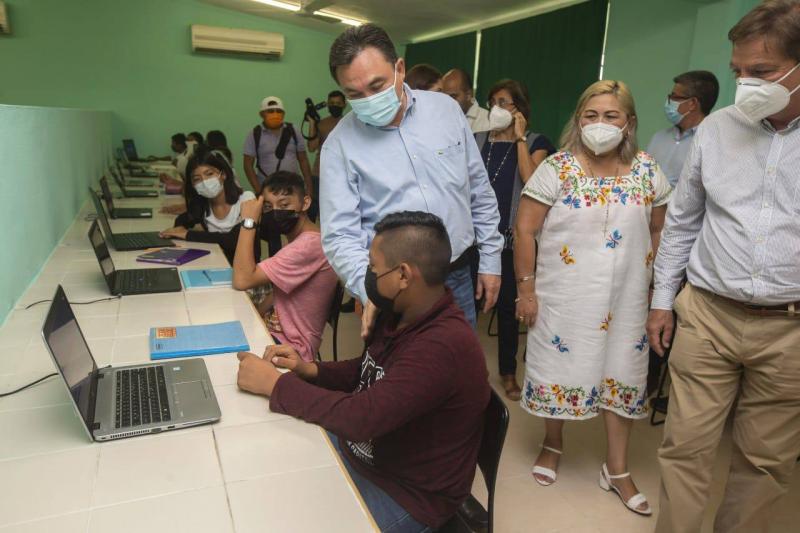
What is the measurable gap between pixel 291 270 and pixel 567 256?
0.91m

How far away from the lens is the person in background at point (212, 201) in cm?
267

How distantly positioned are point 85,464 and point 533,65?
549 cm

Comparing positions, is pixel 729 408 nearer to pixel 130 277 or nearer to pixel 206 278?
pixel 206 278

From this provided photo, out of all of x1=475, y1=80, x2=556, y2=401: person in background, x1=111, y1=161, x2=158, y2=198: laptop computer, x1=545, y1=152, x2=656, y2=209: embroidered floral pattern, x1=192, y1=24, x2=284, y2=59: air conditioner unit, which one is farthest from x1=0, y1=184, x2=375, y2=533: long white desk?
x1=192, y1=24, x2=284, y2=59: air conditioner unit

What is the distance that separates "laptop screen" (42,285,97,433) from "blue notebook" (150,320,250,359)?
204 mm

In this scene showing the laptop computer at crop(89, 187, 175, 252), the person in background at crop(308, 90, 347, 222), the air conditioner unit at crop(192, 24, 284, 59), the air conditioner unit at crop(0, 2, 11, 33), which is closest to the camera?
the laptop computer at crop(89, 187, 175, 252)

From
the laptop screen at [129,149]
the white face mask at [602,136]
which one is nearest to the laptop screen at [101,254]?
the white face mask at [602,136]

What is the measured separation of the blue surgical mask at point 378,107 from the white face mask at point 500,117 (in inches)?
46.3

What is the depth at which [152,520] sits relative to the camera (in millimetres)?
803

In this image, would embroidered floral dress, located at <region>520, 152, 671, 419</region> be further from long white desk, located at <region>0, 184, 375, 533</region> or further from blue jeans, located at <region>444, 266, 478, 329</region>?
long white desk, located at <region>0, 184, 375, 533</region>

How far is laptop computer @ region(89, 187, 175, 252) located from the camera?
2.48 meters

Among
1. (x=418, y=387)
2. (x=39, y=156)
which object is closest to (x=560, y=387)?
(x=418, y=387)

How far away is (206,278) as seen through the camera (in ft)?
6.77

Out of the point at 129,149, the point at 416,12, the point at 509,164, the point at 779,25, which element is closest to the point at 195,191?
the point at 509,164
